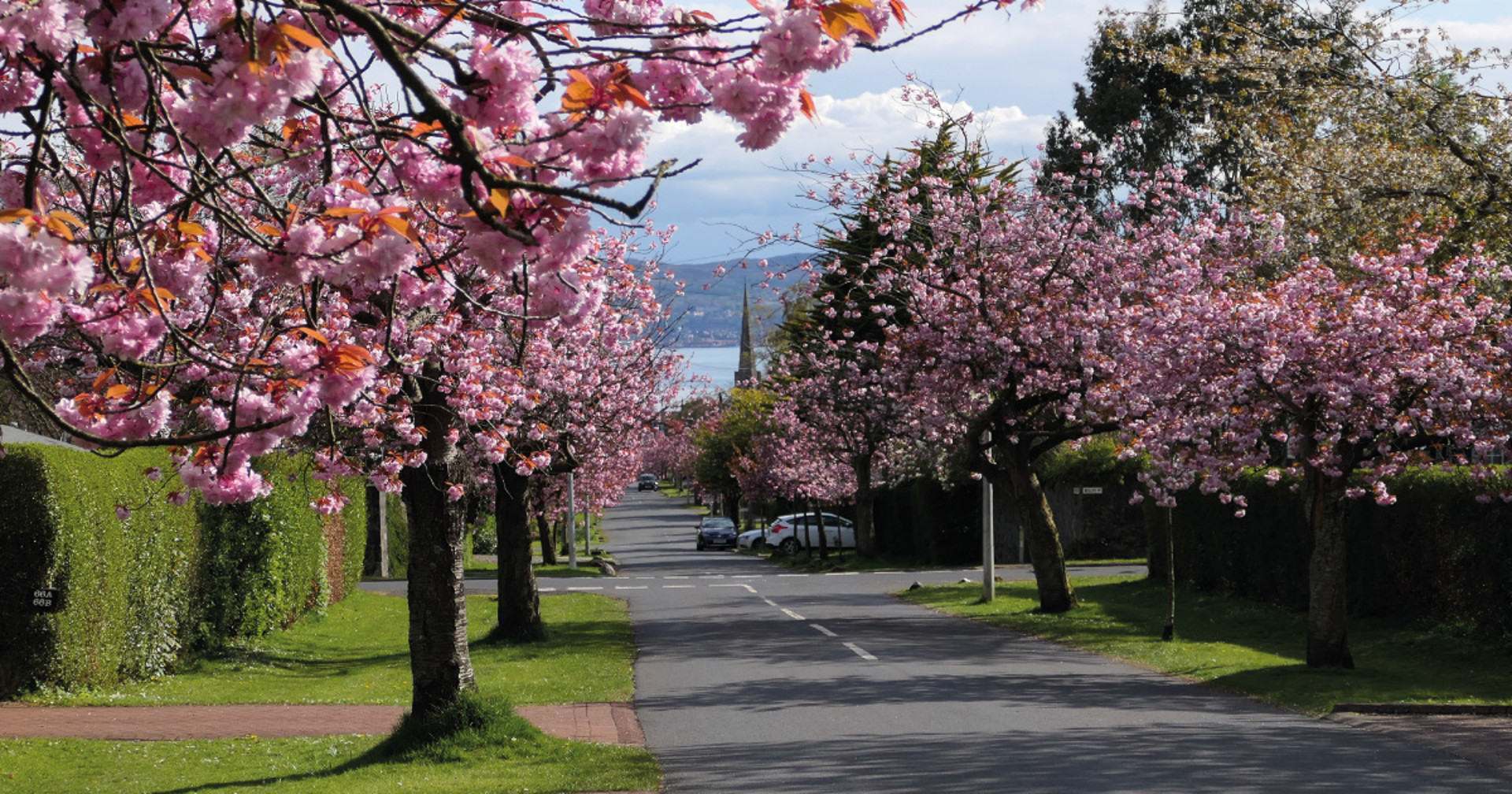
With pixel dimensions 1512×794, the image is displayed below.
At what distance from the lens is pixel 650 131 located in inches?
163

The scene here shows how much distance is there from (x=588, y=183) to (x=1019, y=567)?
3493 cm

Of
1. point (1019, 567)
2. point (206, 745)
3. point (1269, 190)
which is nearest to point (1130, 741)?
point (206, 745)

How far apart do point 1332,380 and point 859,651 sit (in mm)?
7136

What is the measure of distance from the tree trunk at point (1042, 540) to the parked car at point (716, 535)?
33.6 meters

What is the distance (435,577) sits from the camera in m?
11.6

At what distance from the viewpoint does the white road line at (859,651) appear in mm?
17578

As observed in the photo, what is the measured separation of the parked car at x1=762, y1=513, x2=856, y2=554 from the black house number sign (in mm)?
38108

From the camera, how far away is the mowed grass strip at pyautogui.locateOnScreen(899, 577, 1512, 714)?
1413 cm

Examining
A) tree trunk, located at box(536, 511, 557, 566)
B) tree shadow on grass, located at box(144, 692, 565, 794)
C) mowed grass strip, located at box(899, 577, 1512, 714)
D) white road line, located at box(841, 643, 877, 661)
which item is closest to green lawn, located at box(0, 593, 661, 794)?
tree shadow on grass, located at box(144, 692, 565, 794)

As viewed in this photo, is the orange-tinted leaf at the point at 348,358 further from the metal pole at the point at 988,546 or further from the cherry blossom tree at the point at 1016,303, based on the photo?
the metal pole at the point at 988,546

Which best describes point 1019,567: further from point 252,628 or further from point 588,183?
point 588,183

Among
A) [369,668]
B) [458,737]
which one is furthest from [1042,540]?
[458,737]

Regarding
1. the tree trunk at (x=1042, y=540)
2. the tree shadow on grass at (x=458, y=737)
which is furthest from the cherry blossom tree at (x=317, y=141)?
the tree trunk at (x=1042, y=540)

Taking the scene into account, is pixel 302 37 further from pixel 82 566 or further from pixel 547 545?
pixel 547 545
